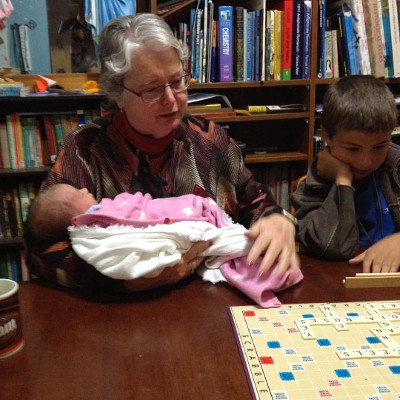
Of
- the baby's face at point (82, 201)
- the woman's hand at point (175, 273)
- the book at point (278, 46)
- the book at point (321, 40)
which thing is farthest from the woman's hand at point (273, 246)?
the book at point (321, 40)

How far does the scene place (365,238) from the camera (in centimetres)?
149

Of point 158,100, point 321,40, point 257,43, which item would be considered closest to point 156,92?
point 158,100

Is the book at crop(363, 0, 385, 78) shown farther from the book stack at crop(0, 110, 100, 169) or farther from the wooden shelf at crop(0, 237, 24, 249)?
the wooden shelf at crop(0, 237, 24, 249)

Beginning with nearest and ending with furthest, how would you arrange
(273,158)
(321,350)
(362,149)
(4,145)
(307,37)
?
1. (321,350)
2. (362,149)
3. (4,145)
4. (307,37)
5. (273,158)

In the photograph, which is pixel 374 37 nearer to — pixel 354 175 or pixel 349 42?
pixel 349 42

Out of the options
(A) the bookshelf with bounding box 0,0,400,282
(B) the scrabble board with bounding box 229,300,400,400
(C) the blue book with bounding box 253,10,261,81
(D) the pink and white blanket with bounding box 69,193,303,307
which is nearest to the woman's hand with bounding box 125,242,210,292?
(D) the pink and white blanket with bounding box 69,193,303,307

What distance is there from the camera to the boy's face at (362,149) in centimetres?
139

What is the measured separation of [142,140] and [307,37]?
176cm

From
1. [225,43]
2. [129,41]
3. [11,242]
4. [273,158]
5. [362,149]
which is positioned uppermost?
[225,43]

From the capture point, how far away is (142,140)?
1381mm

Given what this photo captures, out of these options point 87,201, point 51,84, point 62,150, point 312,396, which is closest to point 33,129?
point 51,84

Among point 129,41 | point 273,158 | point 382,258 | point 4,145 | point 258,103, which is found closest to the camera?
point 382,258

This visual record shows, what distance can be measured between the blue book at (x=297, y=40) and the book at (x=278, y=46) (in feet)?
0.28

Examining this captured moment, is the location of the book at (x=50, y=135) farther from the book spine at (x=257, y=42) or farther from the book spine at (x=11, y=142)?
the book spine at (x=257, y=42)
